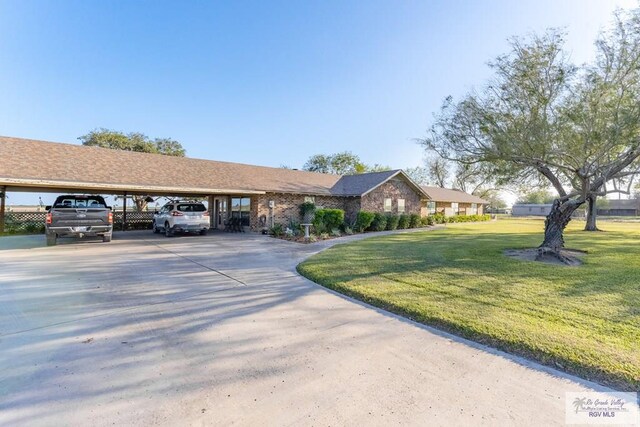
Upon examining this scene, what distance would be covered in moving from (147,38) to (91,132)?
61.8 ft

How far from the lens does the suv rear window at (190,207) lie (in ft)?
48.5

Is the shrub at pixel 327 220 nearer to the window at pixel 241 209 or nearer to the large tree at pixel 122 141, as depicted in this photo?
the window at pixel 241 209

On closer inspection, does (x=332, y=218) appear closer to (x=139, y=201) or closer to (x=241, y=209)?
(x=241, y=209)

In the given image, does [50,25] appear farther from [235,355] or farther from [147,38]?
[235,355]

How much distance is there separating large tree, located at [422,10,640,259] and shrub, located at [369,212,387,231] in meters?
9.40

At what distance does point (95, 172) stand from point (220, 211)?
8061mm

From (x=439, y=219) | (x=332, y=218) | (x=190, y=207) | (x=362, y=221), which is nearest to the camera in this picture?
(x=190, y=207)

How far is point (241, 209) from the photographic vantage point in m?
18.7

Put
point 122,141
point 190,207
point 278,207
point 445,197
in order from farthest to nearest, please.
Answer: point 445,197, point 122,141, point 278,207, point 190,207

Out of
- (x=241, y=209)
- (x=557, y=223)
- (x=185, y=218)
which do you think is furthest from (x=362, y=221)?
(x=557, y=223)

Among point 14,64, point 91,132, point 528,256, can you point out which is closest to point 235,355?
point 528,256

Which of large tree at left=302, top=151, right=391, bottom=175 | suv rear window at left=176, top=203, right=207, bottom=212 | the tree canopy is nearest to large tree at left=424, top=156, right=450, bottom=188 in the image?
large tree at left=302, top=151, right=391, bottom=175

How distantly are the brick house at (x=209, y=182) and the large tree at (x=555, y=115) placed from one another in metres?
10.2

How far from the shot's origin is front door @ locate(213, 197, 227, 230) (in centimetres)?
2025
